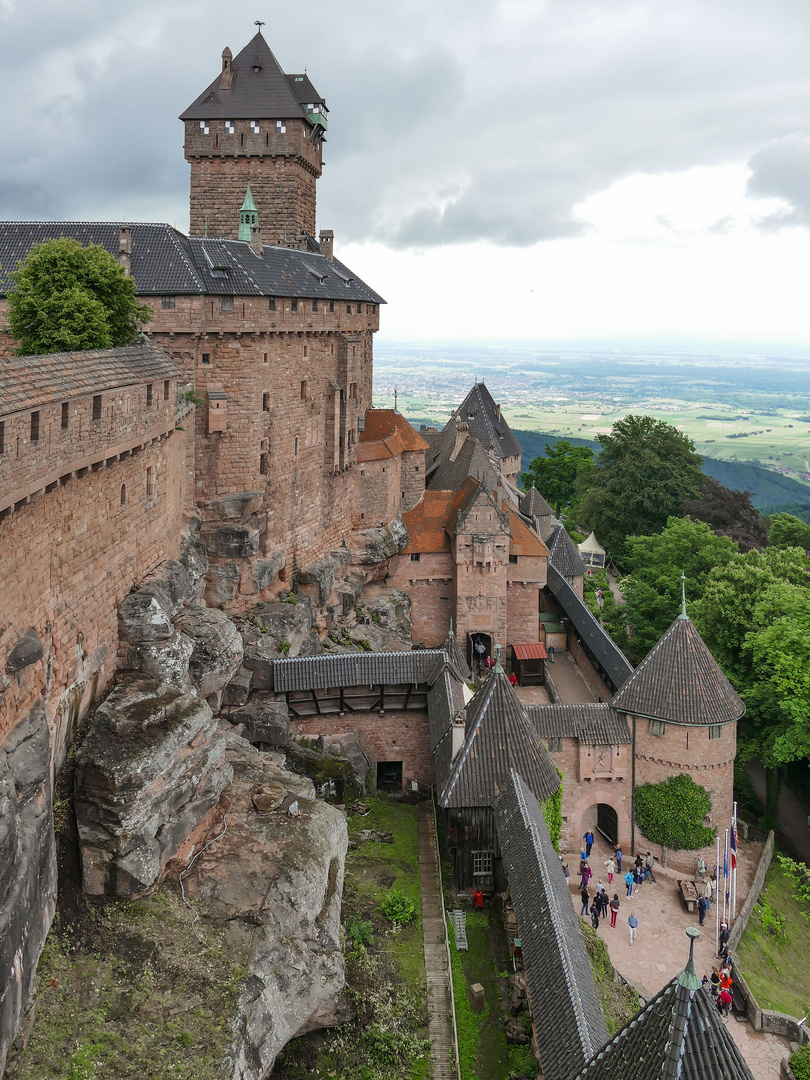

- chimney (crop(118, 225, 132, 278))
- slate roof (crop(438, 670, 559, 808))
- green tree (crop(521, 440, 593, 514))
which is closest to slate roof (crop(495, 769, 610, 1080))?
slate roof (crop(438, 670, 559, 808))

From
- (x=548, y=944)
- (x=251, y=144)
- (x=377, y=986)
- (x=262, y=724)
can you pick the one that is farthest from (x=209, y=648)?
(x=251, y=144)

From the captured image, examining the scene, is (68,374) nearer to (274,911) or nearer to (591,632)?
(274,911)

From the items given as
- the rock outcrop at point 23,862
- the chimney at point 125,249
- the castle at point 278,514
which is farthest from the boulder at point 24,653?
the chimney at point 125,249

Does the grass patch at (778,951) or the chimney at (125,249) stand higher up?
the chimney at (125,249)

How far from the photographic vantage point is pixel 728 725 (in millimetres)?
27969

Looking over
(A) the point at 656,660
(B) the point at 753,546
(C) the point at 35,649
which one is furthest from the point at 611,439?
(C) the point at 35,649

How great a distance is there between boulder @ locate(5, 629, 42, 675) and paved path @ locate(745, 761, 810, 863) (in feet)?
91.2

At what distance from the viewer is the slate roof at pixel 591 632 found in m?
35.1

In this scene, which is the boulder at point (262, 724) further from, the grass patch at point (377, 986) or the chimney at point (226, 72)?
the chimney at point (226, 72)

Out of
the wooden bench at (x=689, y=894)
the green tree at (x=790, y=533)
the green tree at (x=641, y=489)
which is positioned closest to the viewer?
the wooden bench at (x=689, y=894)

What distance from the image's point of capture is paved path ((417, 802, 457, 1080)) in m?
17.5

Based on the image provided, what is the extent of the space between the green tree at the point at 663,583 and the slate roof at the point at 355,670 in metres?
14.8

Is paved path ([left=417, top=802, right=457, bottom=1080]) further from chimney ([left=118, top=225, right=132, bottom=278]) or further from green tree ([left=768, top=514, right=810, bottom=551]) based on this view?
green tree ([left=768, top=514, right=810, bottom=551])

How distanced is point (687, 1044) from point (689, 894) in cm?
1641
